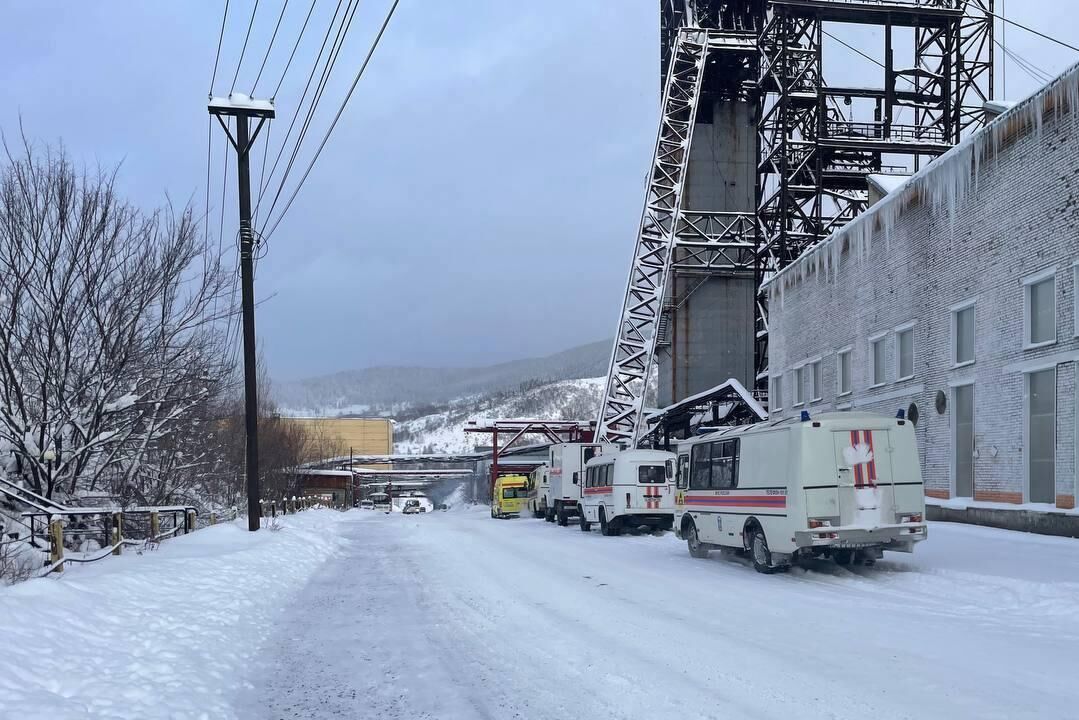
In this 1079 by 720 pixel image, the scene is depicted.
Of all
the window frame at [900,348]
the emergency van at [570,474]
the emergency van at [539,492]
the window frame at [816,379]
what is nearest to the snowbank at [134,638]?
the window frame at [900,348]

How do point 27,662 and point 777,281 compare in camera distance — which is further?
point 777,281

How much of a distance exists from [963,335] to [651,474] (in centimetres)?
1026

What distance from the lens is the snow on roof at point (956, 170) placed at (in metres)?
20.0

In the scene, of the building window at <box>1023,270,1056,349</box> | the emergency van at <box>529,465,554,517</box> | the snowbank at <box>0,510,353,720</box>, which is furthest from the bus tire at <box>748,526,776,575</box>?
the emergency van at <box>529,465,554,517</box>

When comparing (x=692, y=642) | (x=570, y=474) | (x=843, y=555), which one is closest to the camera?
(x=692, y=642)

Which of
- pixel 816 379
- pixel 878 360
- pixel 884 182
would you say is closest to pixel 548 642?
pixel 878 360

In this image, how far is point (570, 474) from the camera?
3978 cm

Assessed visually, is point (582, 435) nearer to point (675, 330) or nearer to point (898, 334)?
point (675, 330)

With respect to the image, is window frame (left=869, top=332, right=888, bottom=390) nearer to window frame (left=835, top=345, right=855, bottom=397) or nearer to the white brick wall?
the white brick wall

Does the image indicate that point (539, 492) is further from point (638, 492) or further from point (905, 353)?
point (905, 353)

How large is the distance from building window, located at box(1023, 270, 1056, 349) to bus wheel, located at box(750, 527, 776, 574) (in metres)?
8.23

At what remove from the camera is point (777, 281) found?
39.3 metres

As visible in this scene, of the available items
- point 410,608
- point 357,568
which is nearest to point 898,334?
point 357,568

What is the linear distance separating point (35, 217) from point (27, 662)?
14.8 meters
